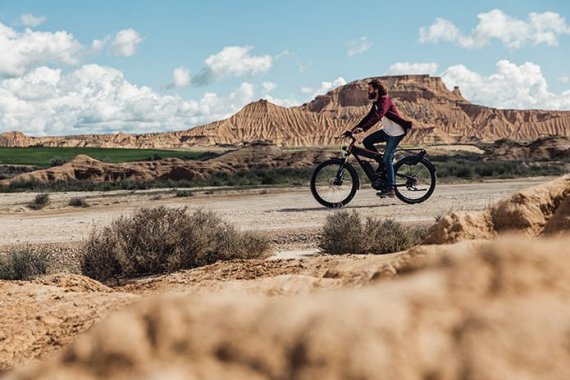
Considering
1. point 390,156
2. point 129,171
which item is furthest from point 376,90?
point 129,171

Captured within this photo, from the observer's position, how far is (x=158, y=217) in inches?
489

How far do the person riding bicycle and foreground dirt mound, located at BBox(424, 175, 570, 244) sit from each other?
7.02m

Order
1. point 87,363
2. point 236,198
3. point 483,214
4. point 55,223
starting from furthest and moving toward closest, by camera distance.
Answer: point 236,198 → point 55,223 → point 483,214 → point 87,363

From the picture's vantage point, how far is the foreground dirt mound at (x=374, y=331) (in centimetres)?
186

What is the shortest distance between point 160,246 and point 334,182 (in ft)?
15.9

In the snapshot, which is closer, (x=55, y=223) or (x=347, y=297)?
(x=347, y=297)

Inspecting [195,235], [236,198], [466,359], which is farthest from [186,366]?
[236,198]

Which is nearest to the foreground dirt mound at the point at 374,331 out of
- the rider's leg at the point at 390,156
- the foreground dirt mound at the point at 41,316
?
the foreground dirt mound at the point at 41,316

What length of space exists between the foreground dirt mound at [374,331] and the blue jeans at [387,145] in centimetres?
1160

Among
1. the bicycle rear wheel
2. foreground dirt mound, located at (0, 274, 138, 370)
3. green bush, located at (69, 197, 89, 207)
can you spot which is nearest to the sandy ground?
green bush, located at (69, 197, 89, 207)

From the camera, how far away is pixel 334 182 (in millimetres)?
15570

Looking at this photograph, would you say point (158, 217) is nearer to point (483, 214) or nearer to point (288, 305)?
point (483, 214)

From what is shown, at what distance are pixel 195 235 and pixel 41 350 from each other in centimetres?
744

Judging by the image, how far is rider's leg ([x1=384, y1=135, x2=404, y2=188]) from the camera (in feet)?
46.4
